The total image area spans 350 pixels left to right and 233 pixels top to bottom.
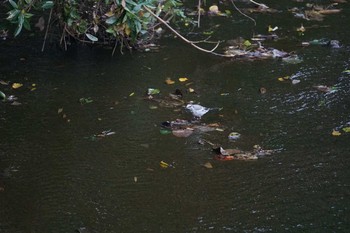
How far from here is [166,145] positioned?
3.30 meters

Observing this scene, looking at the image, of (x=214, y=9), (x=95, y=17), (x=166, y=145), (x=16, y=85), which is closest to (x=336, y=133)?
(x=166, y=145)

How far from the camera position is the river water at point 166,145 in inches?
106

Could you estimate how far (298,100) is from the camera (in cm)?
381

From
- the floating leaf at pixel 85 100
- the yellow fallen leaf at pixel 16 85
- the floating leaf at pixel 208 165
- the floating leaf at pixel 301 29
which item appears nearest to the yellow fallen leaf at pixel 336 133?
the floating leaf at pixel 208 165

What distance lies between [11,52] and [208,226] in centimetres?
278

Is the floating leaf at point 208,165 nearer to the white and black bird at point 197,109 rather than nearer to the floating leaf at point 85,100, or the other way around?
the white and black bird at point 197,109

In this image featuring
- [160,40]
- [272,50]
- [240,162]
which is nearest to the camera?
[240,162]

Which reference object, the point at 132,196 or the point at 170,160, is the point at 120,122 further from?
the point at 132,196

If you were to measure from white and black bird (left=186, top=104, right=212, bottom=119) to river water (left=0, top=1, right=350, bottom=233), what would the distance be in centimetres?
6

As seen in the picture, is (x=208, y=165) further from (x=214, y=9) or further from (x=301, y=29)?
(x=214, y=9)

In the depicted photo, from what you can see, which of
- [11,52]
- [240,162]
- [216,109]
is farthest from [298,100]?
[11,52]

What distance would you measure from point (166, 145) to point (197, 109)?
0.48m

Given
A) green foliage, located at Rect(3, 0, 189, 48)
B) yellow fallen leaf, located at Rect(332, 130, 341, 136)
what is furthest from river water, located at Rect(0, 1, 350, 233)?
green foliage, located at Rect(3, 0, 189, 48)

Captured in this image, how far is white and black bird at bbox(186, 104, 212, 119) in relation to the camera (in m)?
3.65
